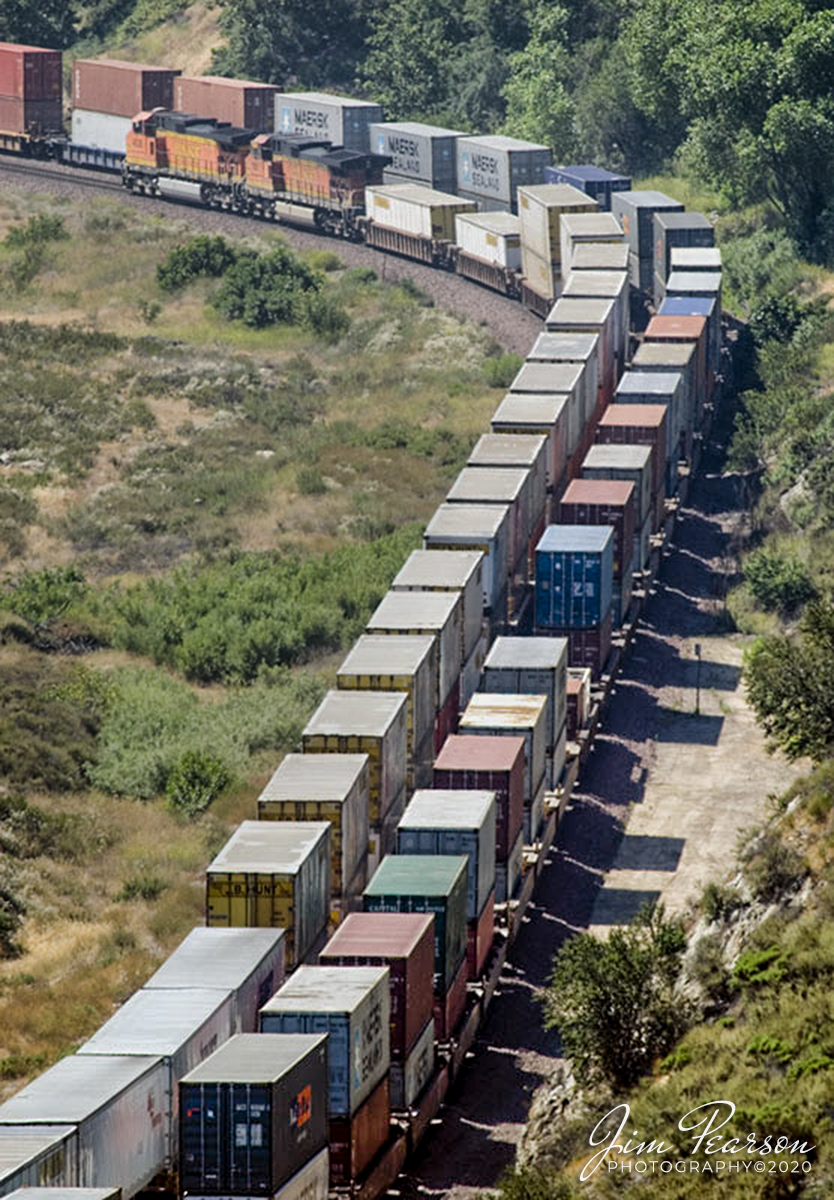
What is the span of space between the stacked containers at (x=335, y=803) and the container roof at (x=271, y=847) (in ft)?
1.54

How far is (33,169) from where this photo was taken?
131625 mm

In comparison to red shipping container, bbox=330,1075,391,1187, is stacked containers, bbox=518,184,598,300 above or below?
above

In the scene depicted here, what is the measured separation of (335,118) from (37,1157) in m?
97.3

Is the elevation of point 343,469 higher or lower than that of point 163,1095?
lower

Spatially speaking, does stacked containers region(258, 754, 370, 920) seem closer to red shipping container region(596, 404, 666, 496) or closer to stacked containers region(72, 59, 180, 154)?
red shipping container region(596, 404, 666, 496)

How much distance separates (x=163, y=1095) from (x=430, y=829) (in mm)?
11316

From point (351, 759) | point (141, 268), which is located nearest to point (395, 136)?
point (141, 268)

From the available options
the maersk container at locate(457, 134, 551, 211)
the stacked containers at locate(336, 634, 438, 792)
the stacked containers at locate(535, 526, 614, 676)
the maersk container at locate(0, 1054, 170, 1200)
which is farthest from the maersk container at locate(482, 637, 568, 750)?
the maersk container at locate(457, 134, 551, 211)

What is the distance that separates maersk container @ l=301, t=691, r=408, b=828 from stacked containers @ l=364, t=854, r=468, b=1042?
4.39m

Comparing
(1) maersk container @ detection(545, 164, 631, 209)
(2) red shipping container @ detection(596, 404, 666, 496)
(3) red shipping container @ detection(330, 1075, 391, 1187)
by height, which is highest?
(1) maersk container @ detection(545, 164, 631, 209)

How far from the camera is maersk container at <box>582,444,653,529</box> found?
7138 cm

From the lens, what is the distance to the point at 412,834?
46.4 meters

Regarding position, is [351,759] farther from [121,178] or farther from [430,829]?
[121,178]

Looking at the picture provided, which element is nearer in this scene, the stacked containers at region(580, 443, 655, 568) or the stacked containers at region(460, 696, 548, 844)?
the stacked containers at region(460, 696, 548, 844)
